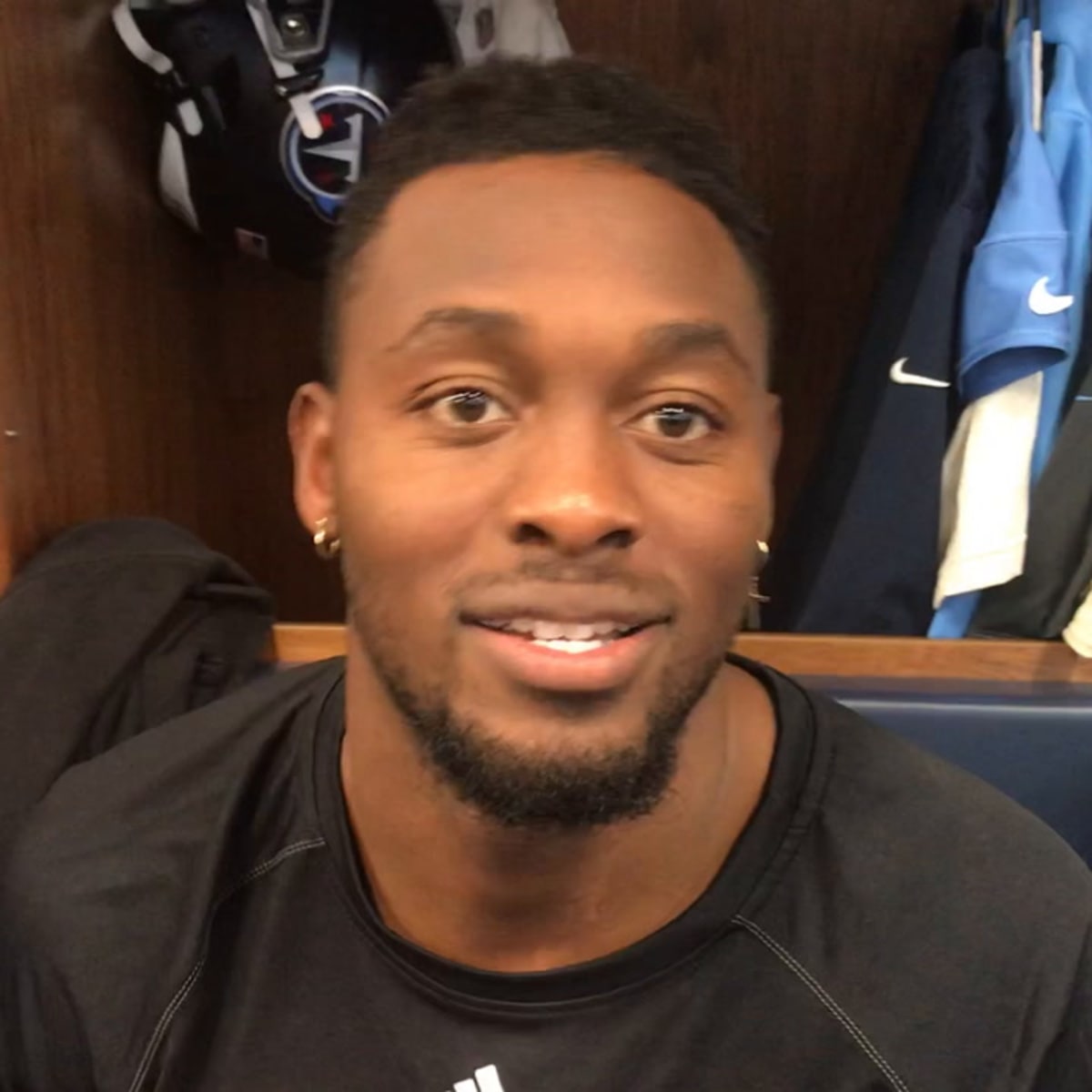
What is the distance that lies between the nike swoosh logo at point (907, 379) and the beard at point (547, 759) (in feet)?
1.36

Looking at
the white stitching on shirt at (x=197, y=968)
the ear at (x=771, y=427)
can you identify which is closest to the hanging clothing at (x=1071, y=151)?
the ear at (x=771, y=427)

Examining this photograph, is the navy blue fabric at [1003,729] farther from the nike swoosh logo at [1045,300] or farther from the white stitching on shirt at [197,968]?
the white stitching on shirt at [197,968]

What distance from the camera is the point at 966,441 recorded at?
90 cm

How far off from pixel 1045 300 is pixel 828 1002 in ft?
1.73

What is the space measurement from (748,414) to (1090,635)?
433mm

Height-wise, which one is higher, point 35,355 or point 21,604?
point 35,355

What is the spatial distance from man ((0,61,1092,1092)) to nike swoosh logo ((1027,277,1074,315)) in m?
0.29

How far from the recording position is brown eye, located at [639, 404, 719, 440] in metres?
0.58

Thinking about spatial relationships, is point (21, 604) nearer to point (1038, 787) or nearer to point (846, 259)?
point (1038, 787)

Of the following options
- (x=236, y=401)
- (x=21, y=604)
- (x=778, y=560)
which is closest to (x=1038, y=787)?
(x=778, y=560)

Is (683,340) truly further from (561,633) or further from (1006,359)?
(1006,359)

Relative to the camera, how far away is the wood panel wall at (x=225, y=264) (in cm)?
88

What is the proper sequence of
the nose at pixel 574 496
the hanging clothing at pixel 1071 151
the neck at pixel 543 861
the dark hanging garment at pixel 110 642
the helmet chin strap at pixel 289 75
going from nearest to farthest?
the nose at pixel 574 496, the neck at pixel 543 861, the dark hanging garment at pixel 110 642, the hanging clothing at pixel 1071 151, the helmet chin strap at pixel 289 75

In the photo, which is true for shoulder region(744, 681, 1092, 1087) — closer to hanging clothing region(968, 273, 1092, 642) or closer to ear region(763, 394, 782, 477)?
ear region(763, 394, 782, 477)
